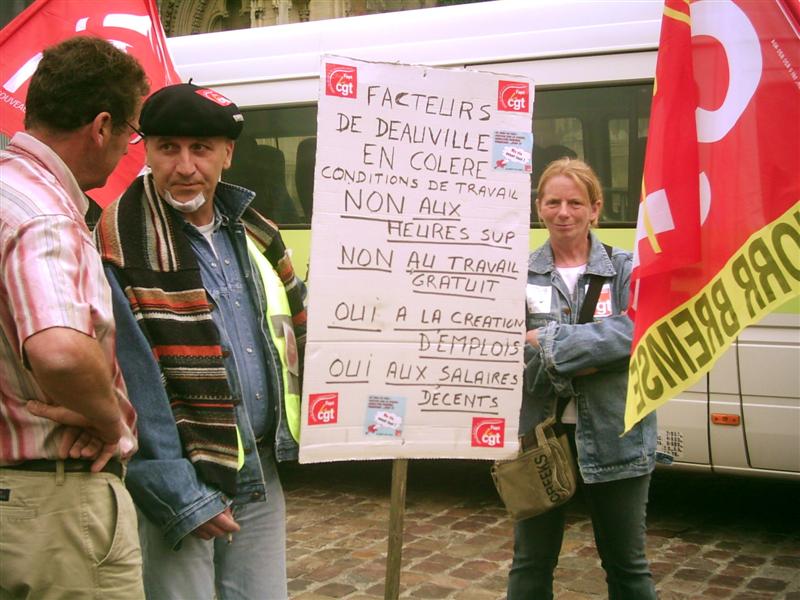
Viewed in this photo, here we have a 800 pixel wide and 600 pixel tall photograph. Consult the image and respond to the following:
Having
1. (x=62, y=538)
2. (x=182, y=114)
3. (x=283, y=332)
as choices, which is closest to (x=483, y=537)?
(x=283, y=332)

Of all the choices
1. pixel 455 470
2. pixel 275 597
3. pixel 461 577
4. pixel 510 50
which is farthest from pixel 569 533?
Answer: pixel 275 597

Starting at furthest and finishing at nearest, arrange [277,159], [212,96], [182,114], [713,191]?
[277,159] < [713,191] < [212,96] < [182,114]

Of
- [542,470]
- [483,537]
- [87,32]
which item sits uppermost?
[87,32]

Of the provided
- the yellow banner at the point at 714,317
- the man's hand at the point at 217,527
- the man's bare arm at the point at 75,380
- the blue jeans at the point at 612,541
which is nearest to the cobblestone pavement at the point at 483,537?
the blue jeans at the point at 612,541

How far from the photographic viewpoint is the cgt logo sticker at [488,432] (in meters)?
3.47

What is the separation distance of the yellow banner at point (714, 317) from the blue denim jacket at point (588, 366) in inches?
16.5

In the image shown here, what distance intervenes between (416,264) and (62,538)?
148cm

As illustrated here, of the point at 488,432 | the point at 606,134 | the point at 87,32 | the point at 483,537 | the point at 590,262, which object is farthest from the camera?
the point at 606,134

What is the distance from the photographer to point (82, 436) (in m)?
2.32

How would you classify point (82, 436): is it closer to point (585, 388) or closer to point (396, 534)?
point (396, 534)

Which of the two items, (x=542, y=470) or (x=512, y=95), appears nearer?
(x=512, y=95)

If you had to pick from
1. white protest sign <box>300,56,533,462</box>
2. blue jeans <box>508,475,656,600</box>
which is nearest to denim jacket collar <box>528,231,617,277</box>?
white protest sign <box>300,56,533,462</box>

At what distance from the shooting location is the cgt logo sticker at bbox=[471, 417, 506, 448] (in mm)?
3475

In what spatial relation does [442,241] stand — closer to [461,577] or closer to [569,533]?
[461,577]
